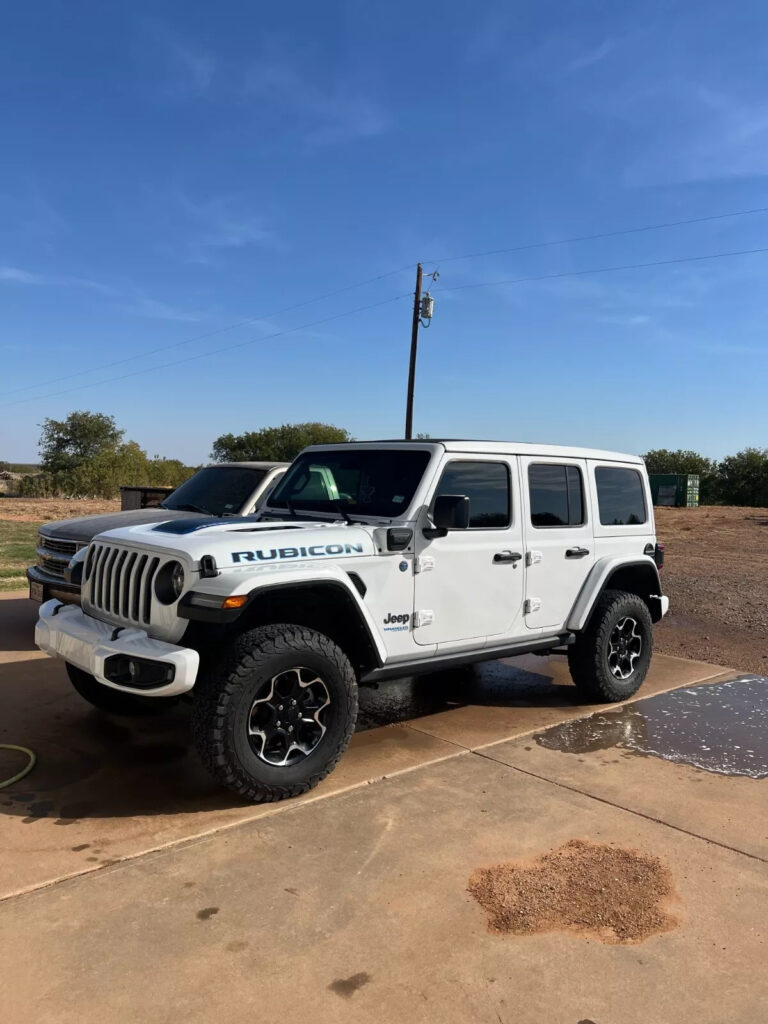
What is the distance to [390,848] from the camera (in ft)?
10.9

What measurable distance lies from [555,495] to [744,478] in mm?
51476

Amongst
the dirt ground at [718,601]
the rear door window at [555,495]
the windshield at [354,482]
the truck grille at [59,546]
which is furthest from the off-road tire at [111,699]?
the dirt ground at [718,601]

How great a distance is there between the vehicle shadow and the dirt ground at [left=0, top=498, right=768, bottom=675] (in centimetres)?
208

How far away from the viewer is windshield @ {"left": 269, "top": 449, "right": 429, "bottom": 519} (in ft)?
14.9

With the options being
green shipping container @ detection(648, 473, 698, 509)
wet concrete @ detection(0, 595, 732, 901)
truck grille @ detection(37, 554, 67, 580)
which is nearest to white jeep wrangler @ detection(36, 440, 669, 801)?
wet concrete @ detection(0, 595, 732, 901)

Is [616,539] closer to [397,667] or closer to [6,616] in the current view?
[397,667]

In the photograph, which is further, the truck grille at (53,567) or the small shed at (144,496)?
the small shed at (144,496)

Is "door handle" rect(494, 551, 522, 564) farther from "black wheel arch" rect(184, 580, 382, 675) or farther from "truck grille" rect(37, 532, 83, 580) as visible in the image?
"truck grille" rect(37, 532, 83, 580)

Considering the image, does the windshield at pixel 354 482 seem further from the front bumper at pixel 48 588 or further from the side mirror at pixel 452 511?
the front bumper at pixel 48 588

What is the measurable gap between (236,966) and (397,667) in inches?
77.4

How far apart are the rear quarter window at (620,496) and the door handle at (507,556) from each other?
40.6 inches

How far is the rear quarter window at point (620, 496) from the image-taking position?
18.4ft

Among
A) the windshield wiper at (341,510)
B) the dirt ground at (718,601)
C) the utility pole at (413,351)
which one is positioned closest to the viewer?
the windshield wiper at (341,510)

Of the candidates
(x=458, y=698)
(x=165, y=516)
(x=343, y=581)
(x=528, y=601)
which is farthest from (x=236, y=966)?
(x=165, y=516)
